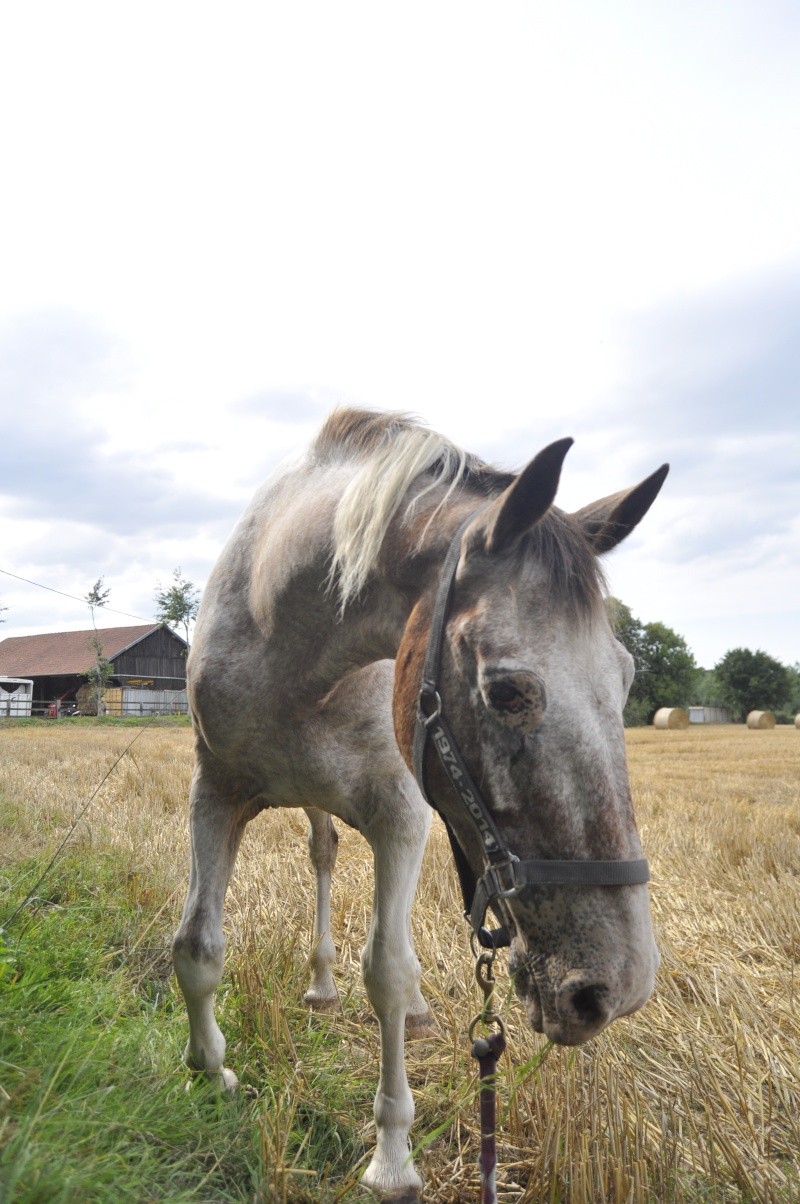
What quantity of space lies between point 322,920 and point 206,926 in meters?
1.38

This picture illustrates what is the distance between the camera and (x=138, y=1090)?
2.34 m

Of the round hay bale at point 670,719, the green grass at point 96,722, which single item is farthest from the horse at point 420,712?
the round hay bale at point 670,719

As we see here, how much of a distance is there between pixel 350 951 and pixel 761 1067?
216 cm

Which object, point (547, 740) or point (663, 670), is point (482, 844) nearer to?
point (547, 740)

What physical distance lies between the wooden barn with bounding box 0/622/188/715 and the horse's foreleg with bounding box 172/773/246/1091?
45.7 metres

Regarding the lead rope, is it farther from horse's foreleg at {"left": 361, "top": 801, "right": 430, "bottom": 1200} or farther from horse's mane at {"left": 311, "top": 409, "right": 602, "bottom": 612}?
horse's mane at {"left": 311, "top": 409, "right": 602, "bottom": 612}

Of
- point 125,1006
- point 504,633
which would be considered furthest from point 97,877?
point 504,633

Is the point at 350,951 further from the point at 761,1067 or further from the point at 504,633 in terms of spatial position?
the point at 504,633

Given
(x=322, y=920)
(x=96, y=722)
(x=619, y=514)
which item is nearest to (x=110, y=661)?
(x=96, y=722)

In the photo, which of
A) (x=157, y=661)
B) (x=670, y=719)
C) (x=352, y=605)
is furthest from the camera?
(x=157, y=661)

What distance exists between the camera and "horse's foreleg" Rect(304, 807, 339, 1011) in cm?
388

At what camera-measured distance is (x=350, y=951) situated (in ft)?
14.4

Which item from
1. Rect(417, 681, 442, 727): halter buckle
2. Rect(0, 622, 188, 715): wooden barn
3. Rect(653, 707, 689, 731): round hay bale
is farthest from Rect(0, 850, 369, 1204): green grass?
Rect(0, 622, 188, 715): wooden barn

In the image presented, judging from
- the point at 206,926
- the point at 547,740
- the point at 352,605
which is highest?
the point at 352,605
